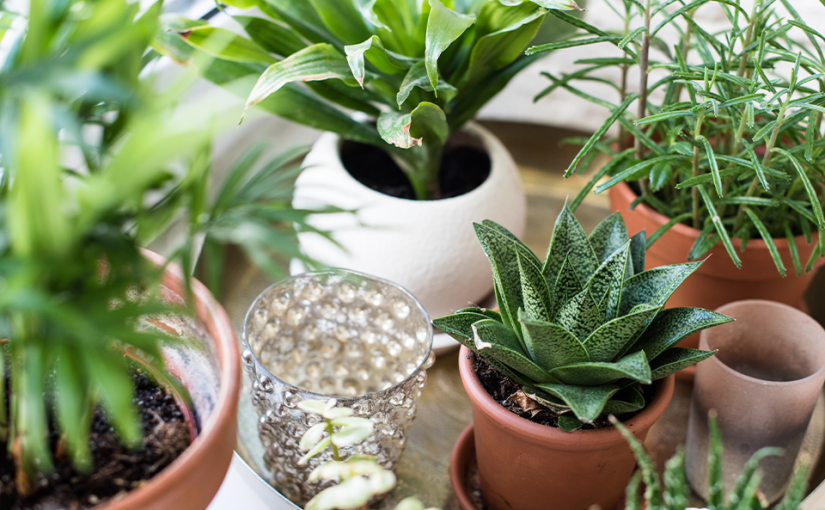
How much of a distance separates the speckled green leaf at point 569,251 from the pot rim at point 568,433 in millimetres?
103

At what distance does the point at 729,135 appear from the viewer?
0.75m

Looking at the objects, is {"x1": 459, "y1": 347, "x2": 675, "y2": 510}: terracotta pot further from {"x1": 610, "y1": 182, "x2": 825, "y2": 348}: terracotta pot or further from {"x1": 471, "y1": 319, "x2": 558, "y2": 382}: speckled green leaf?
{"x1": 610, "y1": 182, "x2": 825, "y2": 348}: terracotta pot

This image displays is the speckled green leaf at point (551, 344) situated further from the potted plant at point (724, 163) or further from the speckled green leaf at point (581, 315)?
the potted plant at point (724, 163)

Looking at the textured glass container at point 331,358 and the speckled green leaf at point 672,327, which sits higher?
the speckled green leaf at point 672,327

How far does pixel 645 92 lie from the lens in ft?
2.14

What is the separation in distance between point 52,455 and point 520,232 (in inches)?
20.8

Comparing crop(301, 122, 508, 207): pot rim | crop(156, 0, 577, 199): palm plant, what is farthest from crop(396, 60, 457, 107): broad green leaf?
crop(301, 122, 508, 207): pot rim

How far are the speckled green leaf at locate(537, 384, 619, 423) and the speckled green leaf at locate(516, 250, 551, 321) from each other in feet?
0.18

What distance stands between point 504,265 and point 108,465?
32 centimetres

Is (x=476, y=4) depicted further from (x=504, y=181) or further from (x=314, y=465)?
(x=314, y=465)

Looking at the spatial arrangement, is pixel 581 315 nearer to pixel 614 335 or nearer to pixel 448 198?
pixel 614 335

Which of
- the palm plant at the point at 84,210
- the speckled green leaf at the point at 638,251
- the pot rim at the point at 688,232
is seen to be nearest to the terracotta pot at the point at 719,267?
the pot rim at the point at 688,232

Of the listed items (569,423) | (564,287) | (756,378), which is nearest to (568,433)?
(569,423)

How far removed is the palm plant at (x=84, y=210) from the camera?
11.2 inches
